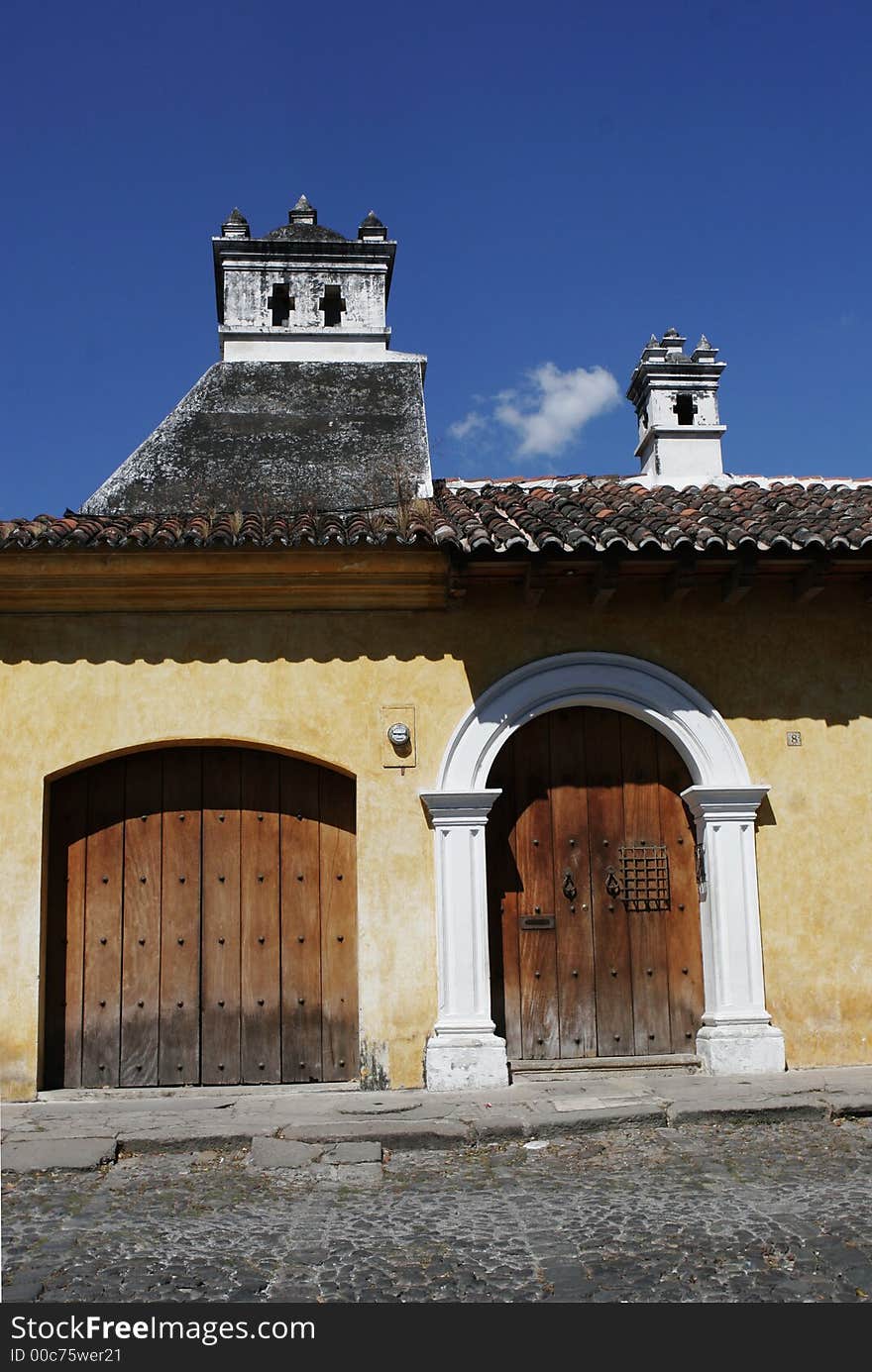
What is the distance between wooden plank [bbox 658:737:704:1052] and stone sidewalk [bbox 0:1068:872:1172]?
41cm

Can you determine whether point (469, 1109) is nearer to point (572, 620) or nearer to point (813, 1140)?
point (813, 1140)

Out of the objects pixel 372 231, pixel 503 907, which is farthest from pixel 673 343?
pixel 503 907

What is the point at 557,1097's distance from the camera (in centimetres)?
713

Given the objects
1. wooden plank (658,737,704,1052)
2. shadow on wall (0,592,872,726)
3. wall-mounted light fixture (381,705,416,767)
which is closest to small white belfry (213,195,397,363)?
shadow on wall (0,592,872,726)

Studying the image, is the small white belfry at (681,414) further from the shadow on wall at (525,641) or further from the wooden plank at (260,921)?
the wooden plank at (260,921)

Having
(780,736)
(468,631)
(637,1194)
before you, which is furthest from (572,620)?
(637,1194)

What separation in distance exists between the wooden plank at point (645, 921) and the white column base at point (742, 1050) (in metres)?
0.42

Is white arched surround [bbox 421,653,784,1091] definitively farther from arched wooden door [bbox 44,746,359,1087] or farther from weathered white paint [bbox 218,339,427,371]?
weathered white paint [bbox 218,339,427,371]

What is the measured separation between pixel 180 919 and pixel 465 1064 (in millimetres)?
2192

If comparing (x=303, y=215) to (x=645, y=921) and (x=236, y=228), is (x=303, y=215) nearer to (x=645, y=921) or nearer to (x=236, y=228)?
(x=236, y=228)

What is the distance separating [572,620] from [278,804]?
2472 mm

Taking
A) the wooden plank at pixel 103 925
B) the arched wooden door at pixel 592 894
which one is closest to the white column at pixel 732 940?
the arched wooden door at pixel 592 894

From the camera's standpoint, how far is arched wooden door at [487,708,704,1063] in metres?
8.15

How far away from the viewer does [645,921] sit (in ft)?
27.3
